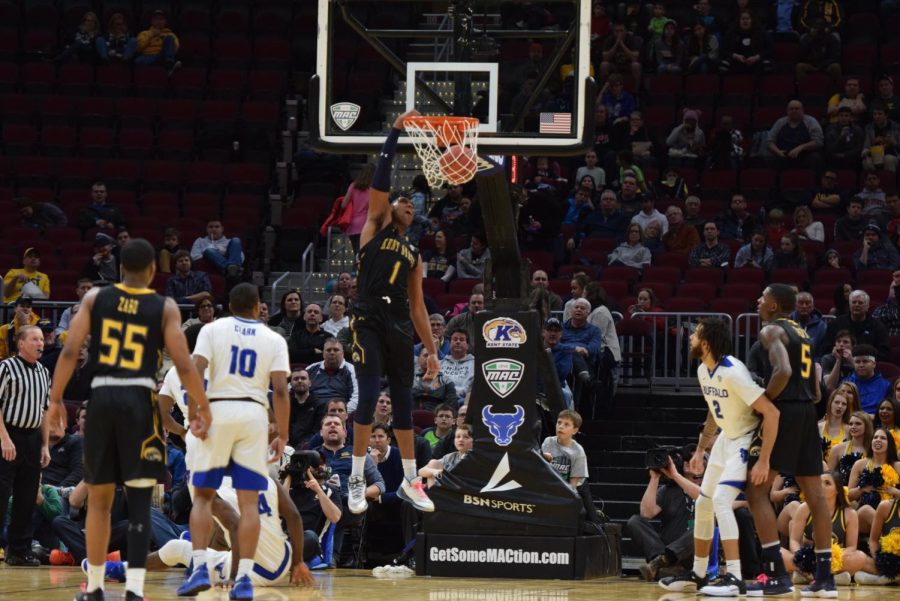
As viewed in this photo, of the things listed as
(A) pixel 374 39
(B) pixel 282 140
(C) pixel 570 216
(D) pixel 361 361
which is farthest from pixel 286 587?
(B) pixel 282 140

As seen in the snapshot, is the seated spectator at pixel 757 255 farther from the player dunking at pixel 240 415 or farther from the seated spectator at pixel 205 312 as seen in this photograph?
the player dunking at pixel 240 415

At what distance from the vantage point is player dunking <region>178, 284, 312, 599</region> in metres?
9.20

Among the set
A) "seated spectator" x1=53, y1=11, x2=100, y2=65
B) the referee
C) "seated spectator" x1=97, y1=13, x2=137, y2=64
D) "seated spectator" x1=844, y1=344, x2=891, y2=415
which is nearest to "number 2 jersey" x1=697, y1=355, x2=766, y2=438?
"seated spectator" x1=844, y1=344, x2=891, y2=415

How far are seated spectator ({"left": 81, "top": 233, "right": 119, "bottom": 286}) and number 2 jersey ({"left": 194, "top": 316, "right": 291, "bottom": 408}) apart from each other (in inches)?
363

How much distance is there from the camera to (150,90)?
2242 centimetres

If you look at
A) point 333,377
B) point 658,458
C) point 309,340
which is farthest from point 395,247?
point 309,340

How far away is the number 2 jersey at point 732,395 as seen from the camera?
1029 centimetres

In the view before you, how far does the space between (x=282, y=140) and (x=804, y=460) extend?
41.8 ft

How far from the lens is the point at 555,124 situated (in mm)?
10914

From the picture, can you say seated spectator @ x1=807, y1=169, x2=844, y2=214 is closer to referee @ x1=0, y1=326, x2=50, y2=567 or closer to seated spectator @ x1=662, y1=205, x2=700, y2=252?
seated spectator @ x1=662, y1=205, x2=700, y2=252

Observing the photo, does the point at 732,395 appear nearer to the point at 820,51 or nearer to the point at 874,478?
the point at 874,478

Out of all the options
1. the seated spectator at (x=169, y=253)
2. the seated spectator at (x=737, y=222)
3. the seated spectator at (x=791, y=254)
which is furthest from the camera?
the seated spectator at (x=737, y=222)

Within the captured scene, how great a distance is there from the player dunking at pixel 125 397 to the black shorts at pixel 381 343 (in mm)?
1752

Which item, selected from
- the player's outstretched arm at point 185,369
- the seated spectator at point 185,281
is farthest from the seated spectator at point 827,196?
the player's outstretched arm at point 185,369
